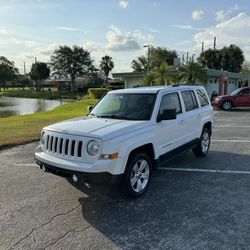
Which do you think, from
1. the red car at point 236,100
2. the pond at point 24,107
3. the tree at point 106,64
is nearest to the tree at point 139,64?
the tree at point 106,64

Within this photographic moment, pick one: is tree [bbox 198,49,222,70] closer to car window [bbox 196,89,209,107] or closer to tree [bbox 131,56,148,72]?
tree [bbox 131,56,148,72]

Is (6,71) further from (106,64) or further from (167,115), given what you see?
(167,115)

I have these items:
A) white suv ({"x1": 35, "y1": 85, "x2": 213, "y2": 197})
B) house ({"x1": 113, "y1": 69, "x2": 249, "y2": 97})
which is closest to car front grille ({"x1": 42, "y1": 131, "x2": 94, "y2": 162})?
white suv ({"x1": 35, "y1": 85, "x2": 213, "y2": 197})

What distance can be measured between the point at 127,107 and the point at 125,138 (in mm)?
1306

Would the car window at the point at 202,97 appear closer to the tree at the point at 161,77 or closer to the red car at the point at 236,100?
the red car at the point at 236,100

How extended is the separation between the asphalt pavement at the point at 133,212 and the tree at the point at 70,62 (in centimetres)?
7821

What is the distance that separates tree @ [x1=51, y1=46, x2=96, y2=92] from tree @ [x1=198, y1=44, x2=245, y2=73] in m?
35.7

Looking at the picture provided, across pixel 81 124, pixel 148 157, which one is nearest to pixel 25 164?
pixel 81 124

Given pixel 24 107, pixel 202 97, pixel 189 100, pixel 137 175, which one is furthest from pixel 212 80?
pixel 137 175

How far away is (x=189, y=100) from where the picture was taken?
700 centimetres

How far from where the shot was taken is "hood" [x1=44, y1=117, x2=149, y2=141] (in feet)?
15.2

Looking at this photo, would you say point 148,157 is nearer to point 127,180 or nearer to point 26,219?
point 127,180

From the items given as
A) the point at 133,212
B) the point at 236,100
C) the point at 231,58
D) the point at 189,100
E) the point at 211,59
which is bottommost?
the point at 133,212

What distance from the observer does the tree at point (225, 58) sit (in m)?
58.8
